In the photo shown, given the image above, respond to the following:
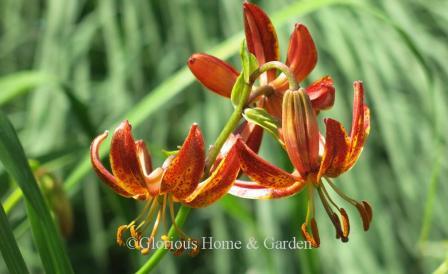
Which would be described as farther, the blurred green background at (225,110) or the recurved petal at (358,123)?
the blurred green background at (225,110)

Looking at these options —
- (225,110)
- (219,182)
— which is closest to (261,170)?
(219,182)

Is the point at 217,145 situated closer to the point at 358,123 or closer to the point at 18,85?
the point at 358,123

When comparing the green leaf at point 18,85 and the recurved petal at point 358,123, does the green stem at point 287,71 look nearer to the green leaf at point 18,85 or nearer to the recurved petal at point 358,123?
the recurved petal at point 358,123

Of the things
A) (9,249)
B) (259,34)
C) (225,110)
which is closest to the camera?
(9,249)

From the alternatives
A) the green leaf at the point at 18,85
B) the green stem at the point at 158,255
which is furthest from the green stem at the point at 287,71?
the green leaf at the point at 18,85

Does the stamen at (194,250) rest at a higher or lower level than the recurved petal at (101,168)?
lower
